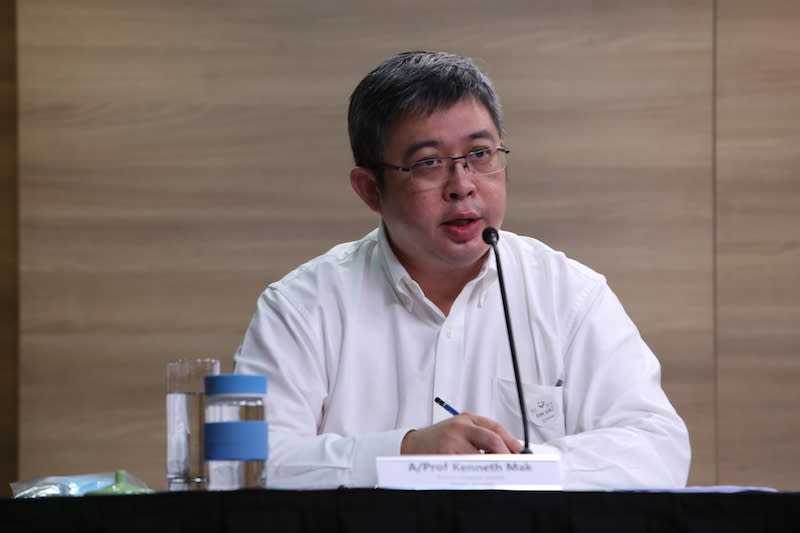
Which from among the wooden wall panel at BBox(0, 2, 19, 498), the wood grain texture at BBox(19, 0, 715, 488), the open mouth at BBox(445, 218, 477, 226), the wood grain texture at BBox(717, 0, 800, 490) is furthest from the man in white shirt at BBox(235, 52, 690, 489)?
the wooden wall panel at BBox(0, 2, 19, 498)

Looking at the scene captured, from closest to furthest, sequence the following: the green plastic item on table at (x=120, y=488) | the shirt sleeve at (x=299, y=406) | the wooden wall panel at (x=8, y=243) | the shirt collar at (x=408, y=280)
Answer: the green plastic item on table at (x=120, y=488), the shirt sleeve at (x=299, y=406), the shirt collar at (x=408, y=280), the wooden wall panel at (x=8, y=243)

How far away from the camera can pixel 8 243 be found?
3678mm

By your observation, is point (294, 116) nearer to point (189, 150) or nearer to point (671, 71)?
point (189, 150)

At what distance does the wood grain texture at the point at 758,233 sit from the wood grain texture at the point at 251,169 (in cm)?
7

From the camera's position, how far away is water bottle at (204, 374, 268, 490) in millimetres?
1184

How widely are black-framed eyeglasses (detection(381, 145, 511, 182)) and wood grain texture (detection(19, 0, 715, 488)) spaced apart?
1.26 metres

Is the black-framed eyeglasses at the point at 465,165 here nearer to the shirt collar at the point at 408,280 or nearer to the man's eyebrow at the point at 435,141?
the man's eyebrow at the point at 435,141

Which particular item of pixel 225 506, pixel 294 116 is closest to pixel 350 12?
pixel 294 116

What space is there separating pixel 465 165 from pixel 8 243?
234cm

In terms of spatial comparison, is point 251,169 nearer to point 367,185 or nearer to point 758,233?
point 367,185

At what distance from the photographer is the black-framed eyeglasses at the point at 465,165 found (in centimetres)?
200

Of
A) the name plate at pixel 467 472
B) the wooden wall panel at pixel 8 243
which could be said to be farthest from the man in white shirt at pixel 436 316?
the wooden wall panel at pixel 8 243

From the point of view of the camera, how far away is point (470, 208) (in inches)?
78.0

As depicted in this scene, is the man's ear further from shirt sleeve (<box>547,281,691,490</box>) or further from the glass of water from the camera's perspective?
the glass of water
